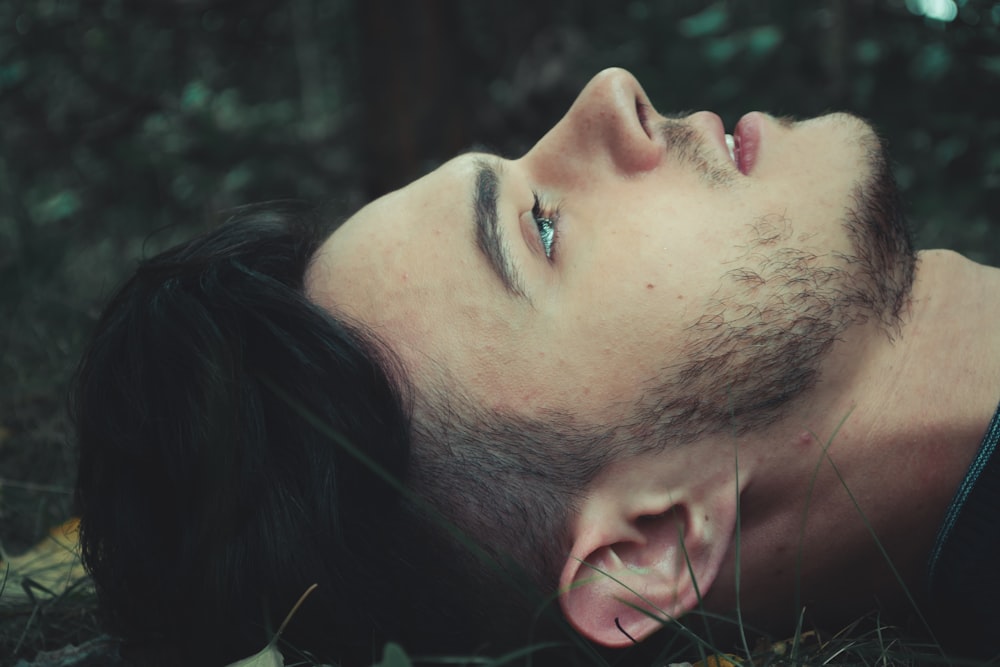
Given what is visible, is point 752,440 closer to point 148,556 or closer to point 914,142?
point 148,556

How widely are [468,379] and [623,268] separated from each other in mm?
364

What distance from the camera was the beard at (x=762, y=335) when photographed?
1561mm

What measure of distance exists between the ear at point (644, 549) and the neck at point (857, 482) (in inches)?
2.4

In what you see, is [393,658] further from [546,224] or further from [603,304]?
[546,224]

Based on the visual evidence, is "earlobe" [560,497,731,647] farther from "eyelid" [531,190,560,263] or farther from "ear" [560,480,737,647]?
"eyelid" [531,190,560,263]

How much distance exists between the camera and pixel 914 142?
140 inches

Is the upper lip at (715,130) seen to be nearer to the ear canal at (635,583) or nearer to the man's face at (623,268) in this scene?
the man's face at (623,268)

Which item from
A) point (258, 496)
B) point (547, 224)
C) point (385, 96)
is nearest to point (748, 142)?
point (547, 224)

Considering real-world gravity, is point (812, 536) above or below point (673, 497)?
below

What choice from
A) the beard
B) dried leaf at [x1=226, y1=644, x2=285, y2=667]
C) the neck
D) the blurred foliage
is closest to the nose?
the beard

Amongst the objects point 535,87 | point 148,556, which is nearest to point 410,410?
point 148,556

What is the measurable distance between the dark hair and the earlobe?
134 millimetres

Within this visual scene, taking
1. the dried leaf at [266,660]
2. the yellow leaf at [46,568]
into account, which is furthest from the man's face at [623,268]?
the yellow leaf at [46,568]

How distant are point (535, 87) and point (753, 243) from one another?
2.71 meters
